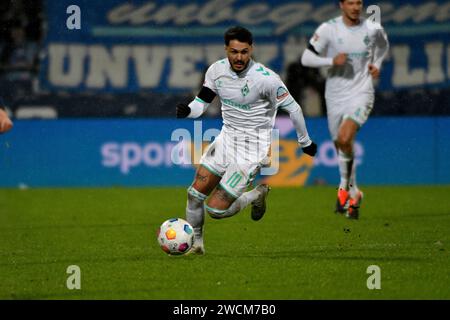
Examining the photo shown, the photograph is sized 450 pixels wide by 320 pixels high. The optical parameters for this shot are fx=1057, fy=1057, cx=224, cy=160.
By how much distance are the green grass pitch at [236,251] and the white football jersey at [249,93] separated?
1095 millimetres

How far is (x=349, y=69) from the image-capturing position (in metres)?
11.7

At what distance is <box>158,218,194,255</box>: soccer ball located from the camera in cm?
809

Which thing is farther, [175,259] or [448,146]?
[448,146]

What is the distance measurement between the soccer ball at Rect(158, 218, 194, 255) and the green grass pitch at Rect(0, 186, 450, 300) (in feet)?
0.37

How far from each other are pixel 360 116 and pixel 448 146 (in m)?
5.23

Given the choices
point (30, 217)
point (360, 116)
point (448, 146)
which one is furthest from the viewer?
point (448, 146)

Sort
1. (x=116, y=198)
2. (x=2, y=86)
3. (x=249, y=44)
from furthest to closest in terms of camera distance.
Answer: (x=2, y=86), (x=116, y=198), (x=249, y=44)

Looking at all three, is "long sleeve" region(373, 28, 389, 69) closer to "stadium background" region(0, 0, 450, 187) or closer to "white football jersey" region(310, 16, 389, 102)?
"white football jersey" region(310, 16, 389, 102)

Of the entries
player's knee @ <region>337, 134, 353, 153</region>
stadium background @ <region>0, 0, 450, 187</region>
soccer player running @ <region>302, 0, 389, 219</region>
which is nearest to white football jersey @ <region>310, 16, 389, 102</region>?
soccer player running @ <region>302, 0, 389, 219</region>

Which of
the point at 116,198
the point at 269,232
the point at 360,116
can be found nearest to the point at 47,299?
the point at 269,232

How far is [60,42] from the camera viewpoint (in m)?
18.6

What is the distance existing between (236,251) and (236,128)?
3.36ft

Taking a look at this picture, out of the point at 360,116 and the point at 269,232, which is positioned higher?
the point at 360,116
